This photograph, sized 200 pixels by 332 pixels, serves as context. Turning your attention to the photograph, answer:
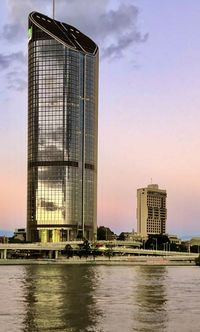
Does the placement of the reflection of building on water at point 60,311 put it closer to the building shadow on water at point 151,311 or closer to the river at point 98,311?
the river at point 98,311

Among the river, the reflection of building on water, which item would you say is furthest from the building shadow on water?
the reflection of building on water

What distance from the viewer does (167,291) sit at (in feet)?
290

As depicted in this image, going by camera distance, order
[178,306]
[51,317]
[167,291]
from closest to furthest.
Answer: [51,317]
[178,306]
[167,291]

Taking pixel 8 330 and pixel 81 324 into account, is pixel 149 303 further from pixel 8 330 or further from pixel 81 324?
pixel 8 330

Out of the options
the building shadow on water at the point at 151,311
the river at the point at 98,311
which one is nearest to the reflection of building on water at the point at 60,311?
the river at the point at 98,311

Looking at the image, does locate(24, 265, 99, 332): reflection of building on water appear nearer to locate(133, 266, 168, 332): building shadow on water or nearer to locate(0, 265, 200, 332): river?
locate(0, 265, 200, 332): river

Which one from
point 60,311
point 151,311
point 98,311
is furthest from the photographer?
point 151,311

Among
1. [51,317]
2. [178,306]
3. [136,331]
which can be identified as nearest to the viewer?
[136,331]

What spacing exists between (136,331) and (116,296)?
32418mm

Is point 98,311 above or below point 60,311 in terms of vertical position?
below

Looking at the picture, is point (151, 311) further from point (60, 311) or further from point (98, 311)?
point (60, 311)

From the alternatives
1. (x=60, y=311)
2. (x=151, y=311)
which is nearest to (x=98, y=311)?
(x=60, y=311)

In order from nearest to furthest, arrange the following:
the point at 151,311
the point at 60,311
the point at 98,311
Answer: the point at 60,311 < the point at 98,311 < the point at 151,311

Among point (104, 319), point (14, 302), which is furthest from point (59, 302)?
point (104, 319)
